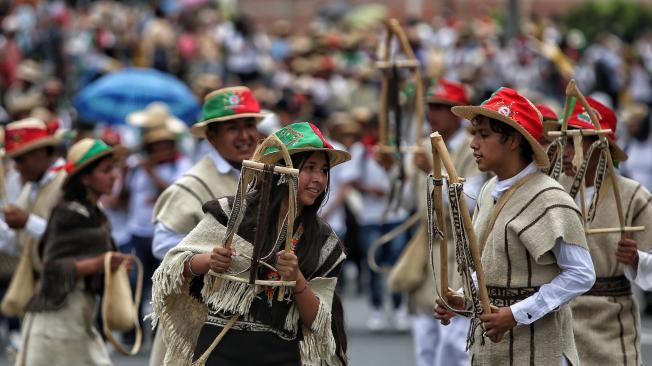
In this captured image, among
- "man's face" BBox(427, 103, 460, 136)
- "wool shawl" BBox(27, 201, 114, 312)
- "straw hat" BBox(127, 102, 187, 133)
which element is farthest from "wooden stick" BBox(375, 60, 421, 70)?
"straw hat" BBox(127, 102, 187, 133)

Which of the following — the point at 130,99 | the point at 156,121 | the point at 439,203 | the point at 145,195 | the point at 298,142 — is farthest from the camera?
the point at 130,99

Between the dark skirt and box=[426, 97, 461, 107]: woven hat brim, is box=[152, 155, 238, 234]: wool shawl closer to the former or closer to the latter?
the dark skirt

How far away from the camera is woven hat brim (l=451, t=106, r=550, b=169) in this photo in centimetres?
571

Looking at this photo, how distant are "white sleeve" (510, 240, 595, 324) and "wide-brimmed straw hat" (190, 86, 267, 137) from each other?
2151 millimetres

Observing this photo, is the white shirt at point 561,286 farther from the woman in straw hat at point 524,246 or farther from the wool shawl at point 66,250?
the wool shawl at point 66,250

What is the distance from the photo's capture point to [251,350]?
18.8ft

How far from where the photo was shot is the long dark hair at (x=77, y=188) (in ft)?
25.6

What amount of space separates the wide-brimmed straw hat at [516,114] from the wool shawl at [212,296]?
0.86m

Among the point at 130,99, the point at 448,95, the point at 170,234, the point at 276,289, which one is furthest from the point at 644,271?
the point at 130,99

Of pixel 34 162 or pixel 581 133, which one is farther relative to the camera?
pixel 34 162

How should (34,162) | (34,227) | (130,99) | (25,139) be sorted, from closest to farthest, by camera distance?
1. (34,227)
2. (25,139)
3. (34,162)
4. (130,99)

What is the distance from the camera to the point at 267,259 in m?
5.53

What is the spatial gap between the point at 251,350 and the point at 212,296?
0.28m

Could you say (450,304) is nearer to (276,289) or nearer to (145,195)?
(276,289)
